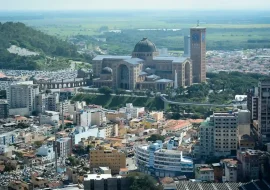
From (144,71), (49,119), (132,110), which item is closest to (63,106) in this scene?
(49,119)

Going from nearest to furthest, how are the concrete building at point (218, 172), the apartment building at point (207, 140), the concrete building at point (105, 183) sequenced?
the concrete building at point (105, 183) < the concrete building at point (218, 172) < the apartment building at point (207, 140)

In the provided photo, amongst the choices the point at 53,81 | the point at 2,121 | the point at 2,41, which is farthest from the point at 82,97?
the point at 2,41

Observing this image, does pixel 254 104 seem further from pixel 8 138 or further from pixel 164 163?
pixel 8 138

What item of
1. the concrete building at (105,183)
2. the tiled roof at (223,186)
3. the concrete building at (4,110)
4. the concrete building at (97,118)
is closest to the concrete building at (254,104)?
the tiled roof at (223,186)

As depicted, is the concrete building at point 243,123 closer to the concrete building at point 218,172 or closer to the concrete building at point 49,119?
the concrete building at point 218,172

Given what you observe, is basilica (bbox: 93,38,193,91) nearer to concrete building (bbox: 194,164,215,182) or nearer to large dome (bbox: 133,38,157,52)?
large dome (bbox: 133,38,157,52)

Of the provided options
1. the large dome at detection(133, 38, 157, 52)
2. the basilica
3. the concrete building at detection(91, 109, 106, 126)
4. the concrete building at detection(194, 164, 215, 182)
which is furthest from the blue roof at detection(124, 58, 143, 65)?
the concrete building at detection(194, 164, 215, 182)
